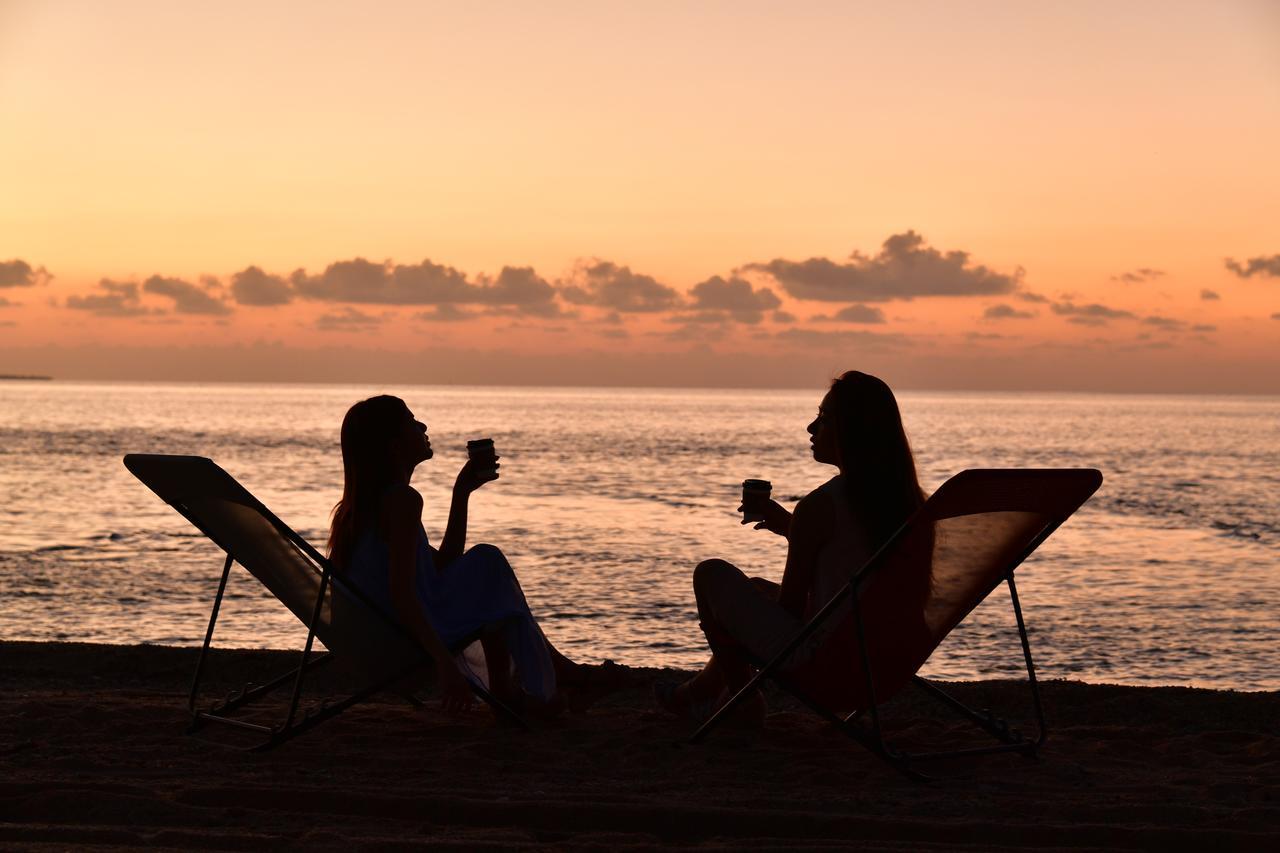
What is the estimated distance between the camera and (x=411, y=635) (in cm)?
467

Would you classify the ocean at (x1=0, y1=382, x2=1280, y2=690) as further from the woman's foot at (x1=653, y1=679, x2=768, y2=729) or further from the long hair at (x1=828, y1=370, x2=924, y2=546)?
the long hair at (x1=828, y1=370, x2=924, y2=546)

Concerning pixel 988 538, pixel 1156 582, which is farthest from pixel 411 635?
pixel 1156 582

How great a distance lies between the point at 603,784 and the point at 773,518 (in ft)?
3.88

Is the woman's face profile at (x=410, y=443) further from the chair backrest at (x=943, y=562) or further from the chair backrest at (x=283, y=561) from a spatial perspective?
the chair backrest at (x=943, y=562)

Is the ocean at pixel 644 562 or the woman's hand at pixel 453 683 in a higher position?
the woman's hand at pixel 453 683

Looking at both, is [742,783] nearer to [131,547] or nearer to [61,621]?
[61,621]

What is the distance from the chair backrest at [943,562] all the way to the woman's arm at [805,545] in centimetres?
17

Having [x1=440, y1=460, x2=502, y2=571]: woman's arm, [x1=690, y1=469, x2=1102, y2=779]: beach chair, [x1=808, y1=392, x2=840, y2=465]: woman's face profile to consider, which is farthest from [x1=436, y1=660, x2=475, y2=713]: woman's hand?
[x1=808, y1=392, x2=840, y2=465]: woman's face profile

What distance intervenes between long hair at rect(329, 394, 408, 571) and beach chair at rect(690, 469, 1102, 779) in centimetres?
149

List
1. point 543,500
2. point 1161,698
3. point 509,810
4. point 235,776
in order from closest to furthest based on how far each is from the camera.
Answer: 1. point 509,810
2. point 235,776
3. point 1161,698
4. point 543,500

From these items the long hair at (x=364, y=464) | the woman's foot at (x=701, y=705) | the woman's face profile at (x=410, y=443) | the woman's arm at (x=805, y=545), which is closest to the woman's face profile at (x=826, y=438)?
the woman's arm at (x=805, y=545)

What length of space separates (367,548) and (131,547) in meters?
10.5

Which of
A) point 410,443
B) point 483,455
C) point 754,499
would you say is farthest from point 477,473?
point 754,499

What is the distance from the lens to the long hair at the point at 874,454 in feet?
14.5
